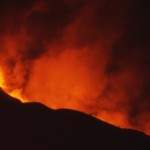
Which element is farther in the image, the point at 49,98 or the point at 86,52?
the point at 86,52

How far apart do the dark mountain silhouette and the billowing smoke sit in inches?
94.5

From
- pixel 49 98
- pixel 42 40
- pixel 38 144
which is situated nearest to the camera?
pixel 38 144

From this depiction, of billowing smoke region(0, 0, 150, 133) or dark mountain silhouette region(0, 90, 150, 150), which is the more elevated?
billowing smoke region(0, 0, 150, 133)

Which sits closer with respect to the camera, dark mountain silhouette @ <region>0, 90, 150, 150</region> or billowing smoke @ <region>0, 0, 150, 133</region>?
dark mountain silhouette @ <region>0, 90, 150, 150</region>

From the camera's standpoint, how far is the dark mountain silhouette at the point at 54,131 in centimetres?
668

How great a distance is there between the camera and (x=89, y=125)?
7.09 meters

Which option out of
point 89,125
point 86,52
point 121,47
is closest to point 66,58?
point 86,52

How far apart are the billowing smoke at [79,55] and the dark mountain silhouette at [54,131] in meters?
2.40

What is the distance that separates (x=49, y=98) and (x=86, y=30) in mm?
1899

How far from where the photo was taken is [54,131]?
6910 mm

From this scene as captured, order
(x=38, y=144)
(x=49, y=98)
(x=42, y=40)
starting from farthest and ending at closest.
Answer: (x=42, y=40) → (x=49, y=98) → (x=38, y=144)

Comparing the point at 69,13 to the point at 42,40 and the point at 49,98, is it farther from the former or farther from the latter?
the point at 49,98

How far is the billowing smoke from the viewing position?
980cm

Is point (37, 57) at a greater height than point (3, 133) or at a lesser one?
greater
